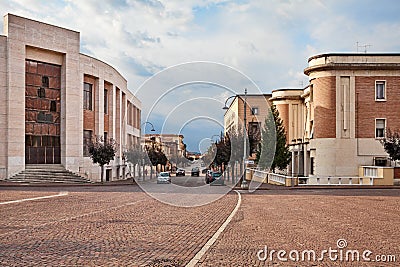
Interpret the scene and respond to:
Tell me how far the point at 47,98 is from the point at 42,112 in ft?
4.78

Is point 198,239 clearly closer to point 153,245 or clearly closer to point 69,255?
point 153,245

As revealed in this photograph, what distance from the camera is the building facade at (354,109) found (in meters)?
46.9

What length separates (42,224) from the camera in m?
15.4

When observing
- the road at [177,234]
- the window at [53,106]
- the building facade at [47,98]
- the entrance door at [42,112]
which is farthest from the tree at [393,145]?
the window at [53,106]

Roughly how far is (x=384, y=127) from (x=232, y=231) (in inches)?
1475

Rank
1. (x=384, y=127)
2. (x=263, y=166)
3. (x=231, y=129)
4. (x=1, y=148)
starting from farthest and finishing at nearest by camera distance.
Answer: (x=231, y=129), (x=263, y=166), (x=384, y=127), (x=1, y=148)

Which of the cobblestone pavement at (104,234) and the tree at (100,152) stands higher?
the tree at (100,152)

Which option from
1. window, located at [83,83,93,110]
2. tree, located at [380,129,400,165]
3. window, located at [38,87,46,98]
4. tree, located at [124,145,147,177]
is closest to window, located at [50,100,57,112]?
window, located at [38,87,46,98]

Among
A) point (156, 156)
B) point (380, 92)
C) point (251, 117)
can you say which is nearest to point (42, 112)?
point (156, 156)

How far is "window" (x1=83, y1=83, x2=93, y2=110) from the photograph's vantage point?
53.2m

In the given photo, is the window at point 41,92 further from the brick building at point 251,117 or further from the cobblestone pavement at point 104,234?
the cobblestone pavement at point 104,234

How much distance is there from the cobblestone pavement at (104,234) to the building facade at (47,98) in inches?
882

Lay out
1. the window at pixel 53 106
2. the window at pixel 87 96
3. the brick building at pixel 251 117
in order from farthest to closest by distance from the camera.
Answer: the brick building at pixel 251 117 < the window at pixel 87 96 < the window at pixel 53 106

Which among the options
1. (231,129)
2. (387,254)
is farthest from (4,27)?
(387,254)
